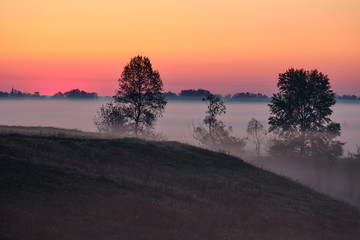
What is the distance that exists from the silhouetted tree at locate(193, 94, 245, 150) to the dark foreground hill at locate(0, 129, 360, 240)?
43.8 m

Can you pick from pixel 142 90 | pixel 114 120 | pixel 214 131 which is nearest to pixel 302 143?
pixel 214 131

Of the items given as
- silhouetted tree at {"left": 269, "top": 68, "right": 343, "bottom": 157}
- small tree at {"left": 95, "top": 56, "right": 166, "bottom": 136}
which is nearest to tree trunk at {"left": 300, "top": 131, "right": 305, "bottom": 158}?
silhouetted tree at {"left": 269, "top": 68, "right": 343, "bottom": 157}

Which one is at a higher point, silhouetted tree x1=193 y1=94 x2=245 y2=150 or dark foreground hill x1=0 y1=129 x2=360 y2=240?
silhouetted tree x1=193 y1=94 x2=245 y2=150

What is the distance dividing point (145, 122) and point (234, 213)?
4777cm

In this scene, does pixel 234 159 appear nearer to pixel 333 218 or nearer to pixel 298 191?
pixel 298 191

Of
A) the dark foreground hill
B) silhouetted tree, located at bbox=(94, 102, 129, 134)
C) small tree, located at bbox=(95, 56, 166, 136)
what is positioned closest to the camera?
the dark foreground hill

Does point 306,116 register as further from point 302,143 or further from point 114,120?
point 114,120

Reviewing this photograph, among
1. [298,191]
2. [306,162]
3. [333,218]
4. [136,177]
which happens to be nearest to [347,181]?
[306,162]

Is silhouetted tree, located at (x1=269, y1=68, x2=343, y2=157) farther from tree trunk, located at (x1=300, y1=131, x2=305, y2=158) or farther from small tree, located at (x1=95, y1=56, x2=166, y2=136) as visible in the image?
small tree, located at (x1=95, y1=56, x2=166, y2=136)

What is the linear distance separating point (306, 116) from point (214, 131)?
2023 centimetres

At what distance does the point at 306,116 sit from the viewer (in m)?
69.9

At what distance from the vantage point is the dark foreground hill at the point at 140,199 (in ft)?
61.7

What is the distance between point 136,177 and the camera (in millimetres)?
28734

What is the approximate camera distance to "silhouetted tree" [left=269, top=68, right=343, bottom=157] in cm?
6900
